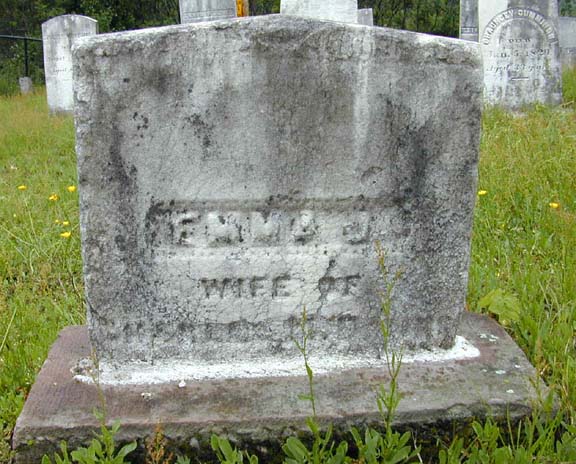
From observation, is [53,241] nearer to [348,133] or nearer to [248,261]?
[248,261]

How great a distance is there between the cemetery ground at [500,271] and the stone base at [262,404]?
8cm

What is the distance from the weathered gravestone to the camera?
1.84m

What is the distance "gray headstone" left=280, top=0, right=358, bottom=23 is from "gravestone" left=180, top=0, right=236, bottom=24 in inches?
91.0

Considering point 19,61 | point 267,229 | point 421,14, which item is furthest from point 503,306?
point 421,14

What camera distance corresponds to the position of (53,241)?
3688 millimetres

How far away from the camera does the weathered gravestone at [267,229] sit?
1.84 m

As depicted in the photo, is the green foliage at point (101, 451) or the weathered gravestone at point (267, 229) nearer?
the green foliage at point (101, 451)

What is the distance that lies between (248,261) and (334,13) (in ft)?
12.9

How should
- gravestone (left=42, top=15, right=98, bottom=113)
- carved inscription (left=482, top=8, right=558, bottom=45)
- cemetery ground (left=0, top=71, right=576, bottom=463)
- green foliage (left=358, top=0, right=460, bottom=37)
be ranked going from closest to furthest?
cemetery ground (left=0, top=71, right=576, bottom=463) → carved inscription (left=482, top=8, right=558, bottom=45) → gravestone (left=42, top=15, right=98, bottom=113) → green foliage (left=358, top=0, right=460, bottom=37)

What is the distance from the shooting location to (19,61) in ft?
58.7

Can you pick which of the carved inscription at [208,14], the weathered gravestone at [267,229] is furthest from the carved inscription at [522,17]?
the weathered gravestone at [267,229]

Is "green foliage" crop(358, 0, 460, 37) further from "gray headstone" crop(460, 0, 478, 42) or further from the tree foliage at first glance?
"gray headstone" crop(460, 0, 478, 42)

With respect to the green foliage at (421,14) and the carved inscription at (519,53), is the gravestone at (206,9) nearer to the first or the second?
the carved inscription at (519,53)

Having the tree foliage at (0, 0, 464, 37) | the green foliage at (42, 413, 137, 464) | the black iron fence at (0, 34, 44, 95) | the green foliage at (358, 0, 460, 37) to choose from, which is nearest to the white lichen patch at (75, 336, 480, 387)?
the green foliage at (42, 413, 137, 464)
